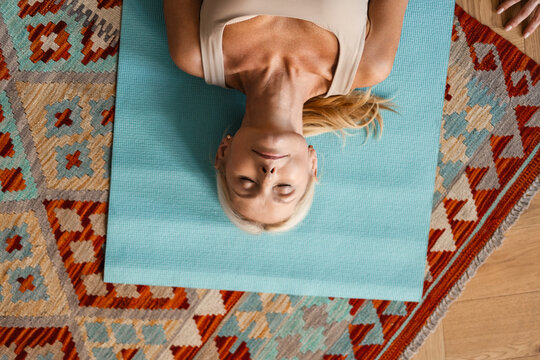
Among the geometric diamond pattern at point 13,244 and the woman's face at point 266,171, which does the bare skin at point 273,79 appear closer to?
the woman's face at point 266,171

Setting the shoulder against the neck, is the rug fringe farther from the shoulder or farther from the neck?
the neck

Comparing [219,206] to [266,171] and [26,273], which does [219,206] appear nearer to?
[266,171]

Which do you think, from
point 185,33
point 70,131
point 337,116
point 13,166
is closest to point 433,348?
point 337,116

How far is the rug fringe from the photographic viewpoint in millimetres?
1318

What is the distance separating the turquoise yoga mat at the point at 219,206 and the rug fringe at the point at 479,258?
0.10 m

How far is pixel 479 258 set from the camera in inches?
52.1

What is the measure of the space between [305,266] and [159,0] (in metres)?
0.91

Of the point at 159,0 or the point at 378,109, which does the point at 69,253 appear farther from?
the point at 378,109

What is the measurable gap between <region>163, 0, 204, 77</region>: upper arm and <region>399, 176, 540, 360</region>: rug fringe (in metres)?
1.01

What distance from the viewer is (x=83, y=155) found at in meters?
1.26

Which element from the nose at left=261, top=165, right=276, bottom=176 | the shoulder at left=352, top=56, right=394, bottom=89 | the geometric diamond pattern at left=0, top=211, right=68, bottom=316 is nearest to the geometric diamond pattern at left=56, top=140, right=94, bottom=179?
the geometric diamond pattern at left=0, top=211, right=68, bottom=316

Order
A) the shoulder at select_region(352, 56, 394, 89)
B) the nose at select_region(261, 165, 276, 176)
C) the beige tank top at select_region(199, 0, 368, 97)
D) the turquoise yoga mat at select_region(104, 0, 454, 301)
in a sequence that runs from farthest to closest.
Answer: the turquoise yoga mat at select_region(104, 0, 454, 301), the shoulder at select_region(352, 56, 394, 89), the beige tank top at select_region(199, 0, 368, 97), the nose at select_region(261, 165, 276, 176)

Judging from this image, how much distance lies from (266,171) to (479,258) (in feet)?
2.72

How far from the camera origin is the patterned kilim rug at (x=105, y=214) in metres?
1.26
